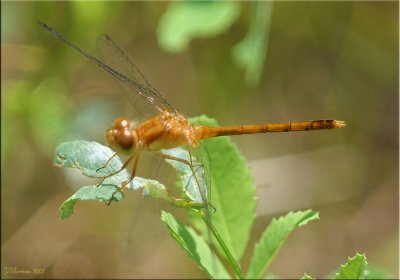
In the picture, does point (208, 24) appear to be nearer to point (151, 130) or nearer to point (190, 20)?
point (190, 20)

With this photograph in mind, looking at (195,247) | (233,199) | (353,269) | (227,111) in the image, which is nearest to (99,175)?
(195,247)

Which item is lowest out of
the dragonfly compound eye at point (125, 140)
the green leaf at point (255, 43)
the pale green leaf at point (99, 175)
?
the pale green leaf at point (99, 175)

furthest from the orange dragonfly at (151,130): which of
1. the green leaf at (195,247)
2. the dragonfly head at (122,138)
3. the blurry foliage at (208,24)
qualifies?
the blurry foliage at (208,24)

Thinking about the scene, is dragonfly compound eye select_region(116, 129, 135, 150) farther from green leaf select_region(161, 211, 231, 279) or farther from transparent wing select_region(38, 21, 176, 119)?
green leaf select_region(161, 211, 231, 279)

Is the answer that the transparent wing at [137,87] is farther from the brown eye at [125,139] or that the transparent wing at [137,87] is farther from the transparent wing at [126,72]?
the brown eye at [125,139]

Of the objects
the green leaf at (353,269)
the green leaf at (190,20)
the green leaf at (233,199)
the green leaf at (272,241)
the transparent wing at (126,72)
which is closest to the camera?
the green leaf at (353,269)

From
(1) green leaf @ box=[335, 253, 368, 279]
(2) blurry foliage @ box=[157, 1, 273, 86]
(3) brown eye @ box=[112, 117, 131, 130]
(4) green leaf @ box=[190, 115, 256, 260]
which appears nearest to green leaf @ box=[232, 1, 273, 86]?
(2) blurry foliage @ box=[157, 1, 273, 86]

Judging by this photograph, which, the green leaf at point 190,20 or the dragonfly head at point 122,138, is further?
the green leaf at point 190,20
